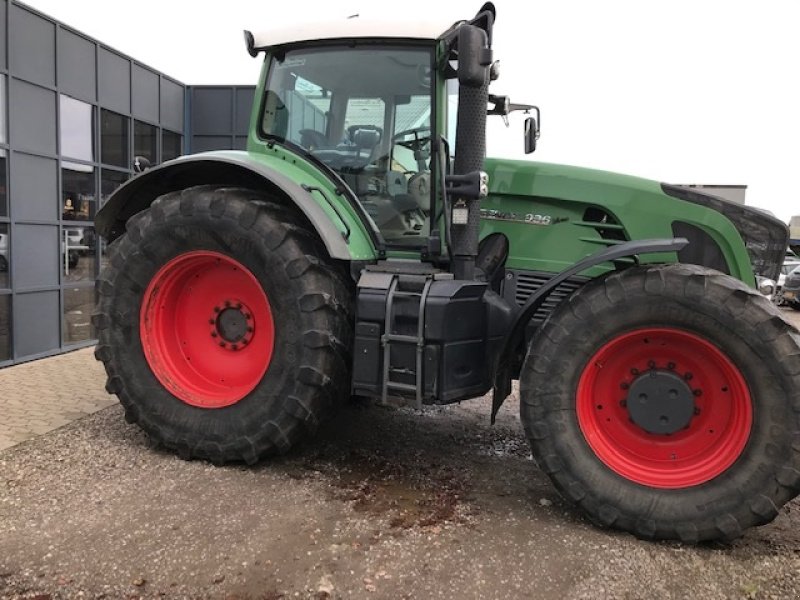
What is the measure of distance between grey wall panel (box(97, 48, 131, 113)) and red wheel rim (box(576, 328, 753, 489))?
6.98m

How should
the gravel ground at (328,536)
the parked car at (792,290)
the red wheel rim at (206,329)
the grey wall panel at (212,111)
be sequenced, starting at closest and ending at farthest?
1. the gravel ground at (328,536)
2. the red wheel rim at (206,329)
3. the grey wall panel at (212,111)
4. the parked car at (792,290)

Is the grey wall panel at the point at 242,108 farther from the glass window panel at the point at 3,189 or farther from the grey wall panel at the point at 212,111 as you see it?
the glass window panel at the point at 3,189

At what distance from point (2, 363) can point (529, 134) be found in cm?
550

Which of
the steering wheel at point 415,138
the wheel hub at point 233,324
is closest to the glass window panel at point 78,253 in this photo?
the wheel hub at point 233,324

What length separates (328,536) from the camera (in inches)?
115

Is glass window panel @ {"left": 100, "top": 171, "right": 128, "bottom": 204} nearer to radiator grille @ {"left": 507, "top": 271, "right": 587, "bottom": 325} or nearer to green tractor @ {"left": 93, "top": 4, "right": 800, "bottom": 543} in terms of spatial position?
green tractor @ {"left": 93, "top": 4, "right": 800, "bottom": 543}

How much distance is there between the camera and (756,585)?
A: 258 centimetres

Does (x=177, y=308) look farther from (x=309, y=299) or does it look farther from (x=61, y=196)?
(x=61, y=196)

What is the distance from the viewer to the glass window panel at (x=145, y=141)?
8.60m

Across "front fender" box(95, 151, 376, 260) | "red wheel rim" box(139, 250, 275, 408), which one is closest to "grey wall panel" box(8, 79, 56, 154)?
"front fender" box(95, 151, 376, 260)

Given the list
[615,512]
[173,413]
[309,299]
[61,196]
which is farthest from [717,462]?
[61,196]

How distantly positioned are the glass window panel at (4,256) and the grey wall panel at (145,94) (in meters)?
2.68

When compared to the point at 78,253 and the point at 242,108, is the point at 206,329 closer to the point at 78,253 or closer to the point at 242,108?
the point at 78,253

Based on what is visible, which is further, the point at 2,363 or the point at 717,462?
the point at 2,363
